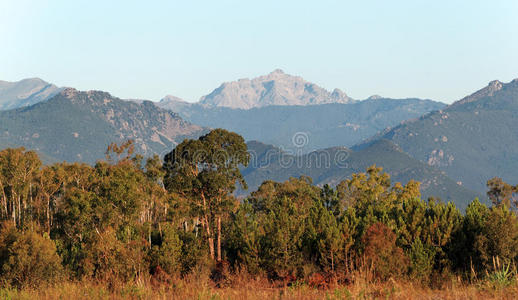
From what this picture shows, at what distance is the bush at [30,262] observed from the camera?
29.3 metres

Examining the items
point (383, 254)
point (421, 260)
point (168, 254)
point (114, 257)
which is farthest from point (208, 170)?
point (383, 254)

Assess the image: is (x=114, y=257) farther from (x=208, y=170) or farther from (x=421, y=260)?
(x=421, y=260)

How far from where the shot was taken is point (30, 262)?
31578 mm

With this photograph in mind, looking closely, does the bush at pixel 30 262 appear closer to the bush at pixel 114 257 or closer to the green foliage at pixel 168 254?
the bush at pixel 114 257

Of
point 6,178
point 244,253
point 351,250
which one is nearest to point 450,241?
point 351,250

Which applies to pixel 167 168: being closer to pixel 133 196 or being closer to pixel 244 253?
pixel 133 196

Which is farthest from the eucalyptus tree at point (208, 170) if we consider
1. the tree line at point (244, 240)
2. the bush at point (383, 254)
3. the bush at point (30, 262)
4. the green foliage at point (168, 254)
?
the bush at point (383, 254)

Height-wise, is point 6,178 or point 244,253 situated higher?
point 6,178

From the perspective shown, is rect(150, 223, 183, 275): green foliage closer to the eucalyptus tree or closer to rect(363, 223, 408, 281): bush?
the eucalyptus tree

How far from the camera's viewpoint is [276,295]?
14.9 metres

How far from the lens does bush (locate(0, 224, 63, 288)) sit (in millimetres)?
29328

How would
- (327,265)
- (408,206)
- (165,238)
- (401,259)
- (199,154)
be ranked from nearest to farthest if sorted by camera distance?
(401,259), (327,265), (408,206), (165,238), (199,154)

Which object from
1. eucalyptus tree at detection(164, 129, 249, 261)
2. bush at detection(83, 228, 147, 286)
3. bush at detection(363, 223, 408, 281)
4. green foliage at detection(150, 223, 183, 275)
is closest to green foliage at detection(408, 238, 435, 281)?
bush at detection(363, 223, 408, 281)

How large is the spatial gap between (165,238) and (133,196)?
9337 millimetres
